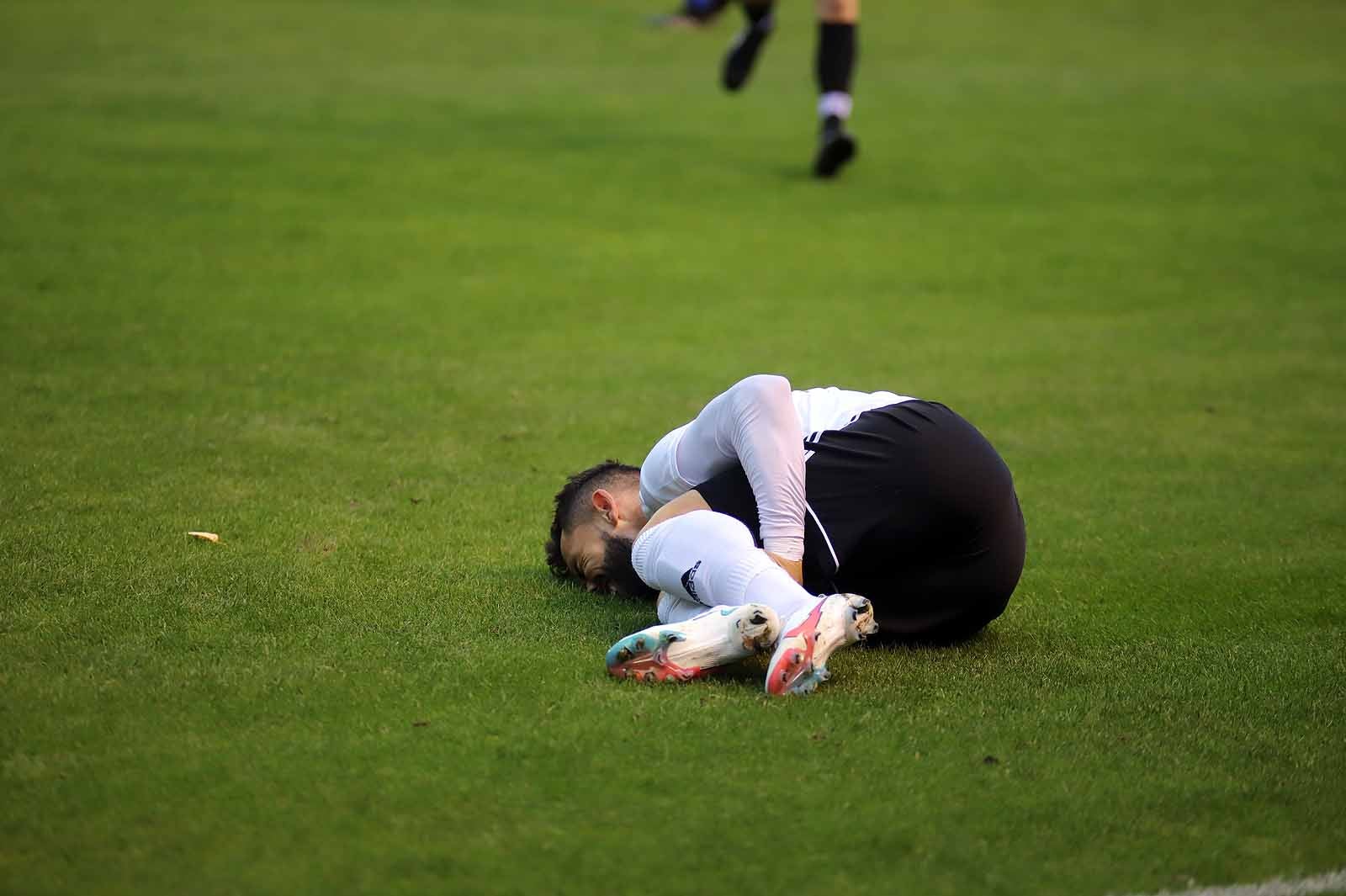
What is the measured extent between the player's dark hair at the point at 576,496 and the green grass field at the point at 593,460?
0.41 feet

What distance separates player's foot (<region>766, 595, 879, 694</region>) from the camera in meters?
3.22

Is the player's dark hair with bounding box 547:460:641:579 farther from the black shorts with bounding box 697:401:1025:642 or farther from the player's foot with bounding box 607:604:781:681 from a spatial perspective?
the player's foot with bounding box 607:604:781:681

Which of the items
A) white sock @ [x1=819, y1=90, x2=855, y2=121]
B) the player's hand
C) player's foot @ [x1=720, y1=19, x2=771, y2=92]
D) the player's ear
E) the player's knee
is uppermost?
the player's knee

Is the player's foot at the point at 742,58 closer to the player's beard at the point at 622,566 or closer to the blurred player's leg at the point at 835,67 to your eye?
the blurred player's leg at the point at 835,67

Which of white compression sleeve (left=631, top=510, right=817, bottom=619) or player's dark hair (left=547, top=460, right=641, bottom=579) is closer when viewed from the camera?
white compression sleeve (left=631, top=510, right=817, bottom=619)

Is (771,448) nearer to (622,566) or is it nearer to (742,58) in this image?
(622,566)

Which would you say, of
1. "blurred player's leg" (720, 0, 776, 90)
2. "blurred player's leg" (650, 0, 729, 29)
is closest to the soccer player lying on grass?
"blurred player's leg" (720, 0, 776, 90)

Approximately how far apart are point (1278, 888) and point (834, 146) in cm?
966

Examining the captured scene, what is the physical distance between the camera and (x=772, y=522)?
11.5 feet

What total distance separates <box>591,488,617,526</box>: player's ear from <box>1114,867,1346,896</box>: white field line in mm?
1831

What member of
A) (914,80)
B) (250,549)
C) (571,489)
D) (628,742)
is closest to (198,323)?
(250,549)

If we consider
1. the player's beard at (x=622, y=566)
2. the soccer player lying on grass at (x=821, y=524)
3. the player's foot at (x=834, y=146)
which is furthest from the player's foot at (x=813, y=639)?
the player's foot at (x=834, y=146)

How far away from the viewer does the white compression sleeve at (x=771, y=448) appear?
350 cm

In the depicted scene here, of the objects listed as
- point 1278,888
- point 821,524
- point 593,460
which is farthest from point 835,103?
point 1278,888
